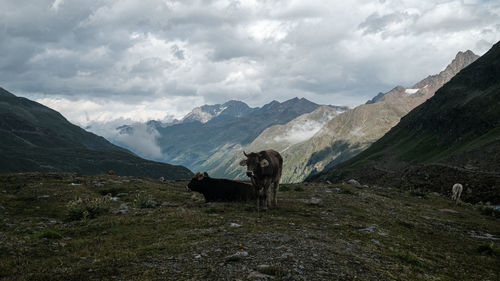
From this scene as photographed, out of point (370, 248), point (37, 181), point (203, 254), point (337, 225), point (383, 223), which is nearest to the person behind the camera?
point (203, 254)

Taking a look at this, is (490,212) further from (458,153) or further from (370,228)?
(458,153)

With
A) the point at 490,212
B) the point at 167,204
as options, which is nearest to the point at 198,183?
the point at 167,204

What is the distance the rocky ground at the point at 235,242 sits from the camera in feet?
29.3

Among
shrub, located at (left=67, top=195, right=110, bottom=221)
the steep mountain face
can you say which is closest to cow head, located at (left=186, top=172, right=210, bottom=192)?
shrub, located at (left=67, top=195, right=110, bottom=221)

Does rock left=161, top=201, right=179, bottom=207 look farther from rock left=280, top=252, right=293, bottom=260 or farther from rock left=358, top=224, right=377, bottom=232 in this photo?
rock left=280, top=252, right=293, bottom=260

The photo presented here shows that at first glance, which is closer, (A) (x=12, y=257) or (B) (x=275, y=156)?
(A) (x=12, y=257)

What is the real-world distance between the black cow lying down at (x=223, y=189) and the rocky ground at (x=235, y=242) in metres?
1.24

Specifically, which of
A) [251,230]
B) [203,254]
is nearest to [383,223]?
[251,230]

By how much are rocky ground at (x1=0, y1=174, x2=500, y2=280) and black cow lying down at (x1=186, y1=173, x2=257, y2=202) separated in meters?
1.24

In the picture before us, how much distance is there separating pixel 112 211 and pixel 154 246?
1008cm

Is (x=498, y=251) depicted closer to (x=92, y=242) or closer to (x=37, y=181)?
(x=92, y=242)

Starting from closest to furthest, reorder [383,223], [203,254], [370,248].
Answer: [203,254], [370,248], [383,223]

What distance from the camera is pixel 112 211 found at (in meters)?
19.8

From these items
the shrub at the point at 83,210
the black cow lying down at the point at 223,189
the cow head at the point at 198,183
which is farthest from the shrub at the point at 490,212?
the shrub at the point at 83,210
